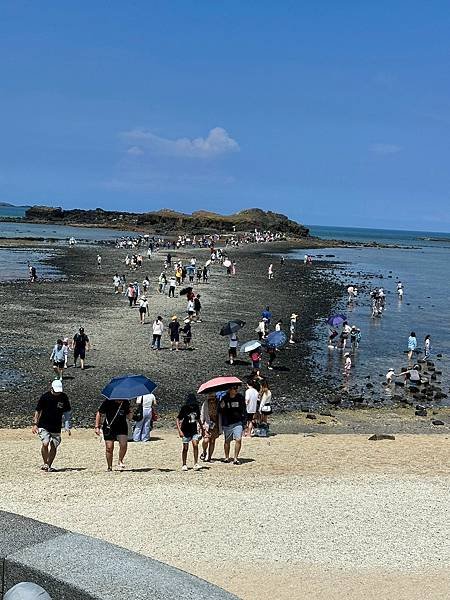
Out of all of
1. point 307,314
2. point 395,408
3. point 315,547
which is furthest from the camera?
point 307,314

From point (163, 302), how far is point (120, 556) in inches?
1299

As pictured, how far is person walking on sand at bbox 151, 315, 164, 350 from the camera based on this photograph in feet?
82.3

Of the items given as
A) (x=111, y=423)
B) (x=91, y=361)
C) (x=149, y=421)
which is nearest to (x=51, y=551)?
(x=111, y=423)

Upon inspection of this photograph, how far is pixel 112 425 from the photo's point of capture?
11906 mm

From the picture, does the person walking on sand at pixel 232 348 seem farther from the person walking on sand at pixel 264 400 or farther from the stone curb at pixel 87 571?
the stone curb at pixel 87 571

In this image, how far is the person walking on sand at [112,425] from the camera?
11859mm

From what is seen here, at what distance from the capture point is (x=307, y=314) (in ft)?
121

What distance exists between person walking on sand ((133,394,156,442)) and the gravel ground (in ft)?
4.10

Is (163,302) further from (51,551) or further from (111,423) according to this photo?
(51,551)

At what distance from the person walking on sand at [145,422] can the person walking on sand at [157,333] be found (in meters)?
9.90

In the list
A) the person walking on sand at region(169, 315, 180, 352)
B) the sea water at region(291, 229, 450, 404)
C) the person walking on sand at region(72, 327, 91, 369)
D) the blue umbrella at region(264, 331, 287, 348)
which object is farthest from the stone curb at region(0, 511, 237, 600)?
the person walking on sand at region(169, 315, 180, 352)

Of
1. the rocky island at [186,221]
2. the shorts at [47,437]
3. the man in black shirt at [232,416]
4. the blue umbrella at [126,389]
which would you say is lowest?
the shorts at [47,437]

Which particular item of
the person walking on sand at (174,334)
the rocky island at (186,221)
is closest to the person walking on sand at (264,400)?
the person walking on sand at (174,334)

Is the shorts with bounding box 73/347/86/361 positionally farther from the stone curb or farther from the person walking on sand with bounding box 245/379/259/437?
the stone curb
